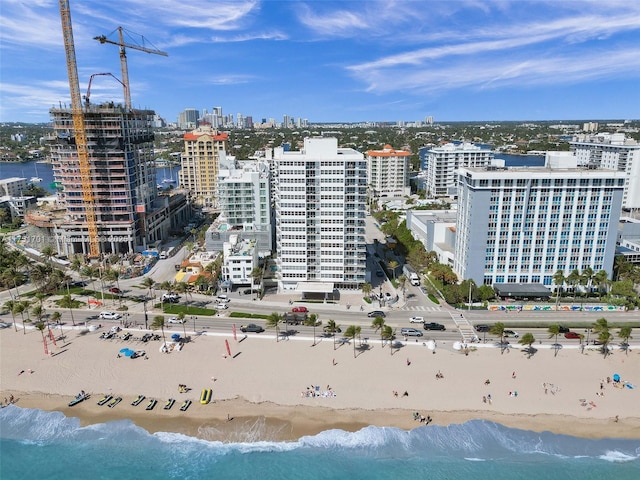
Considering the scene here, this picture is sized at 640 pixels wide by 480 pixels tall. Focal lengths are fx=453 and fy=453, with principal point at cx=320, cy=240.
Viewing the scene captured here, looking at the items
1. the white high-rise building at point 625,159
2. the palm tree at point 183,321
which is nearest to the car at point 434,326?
the palm tree at point 183,321

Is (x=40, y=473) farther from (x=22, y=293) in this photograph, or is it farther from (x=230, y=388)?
(x=22, y=293)

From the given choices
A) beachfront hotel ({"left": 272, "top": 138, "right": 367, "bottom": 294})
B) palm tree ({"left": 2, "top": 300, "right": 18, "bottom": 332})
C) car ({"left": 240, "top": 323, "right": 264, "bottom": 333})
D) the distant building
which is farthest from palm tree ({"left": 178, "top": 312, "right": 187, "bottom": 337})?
the distant building

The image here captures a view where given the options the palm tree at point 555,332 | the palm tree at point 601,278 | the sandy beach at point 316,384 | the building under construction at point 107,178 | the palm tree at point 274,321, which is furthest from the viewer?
the building under construction at point 107,178

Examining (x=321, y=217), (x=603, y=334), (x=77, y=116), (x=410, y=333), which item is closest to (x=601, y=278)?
(x=603, y=334)

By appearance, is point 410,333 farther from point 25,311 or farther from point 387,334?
point 25,311

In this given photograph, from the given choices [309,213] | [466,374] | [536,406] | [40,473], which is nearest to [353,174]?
[309,213]

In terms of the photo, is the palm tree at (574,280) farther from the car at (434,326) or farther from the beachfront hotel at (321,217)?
the beachfront hotel at (321,217)
